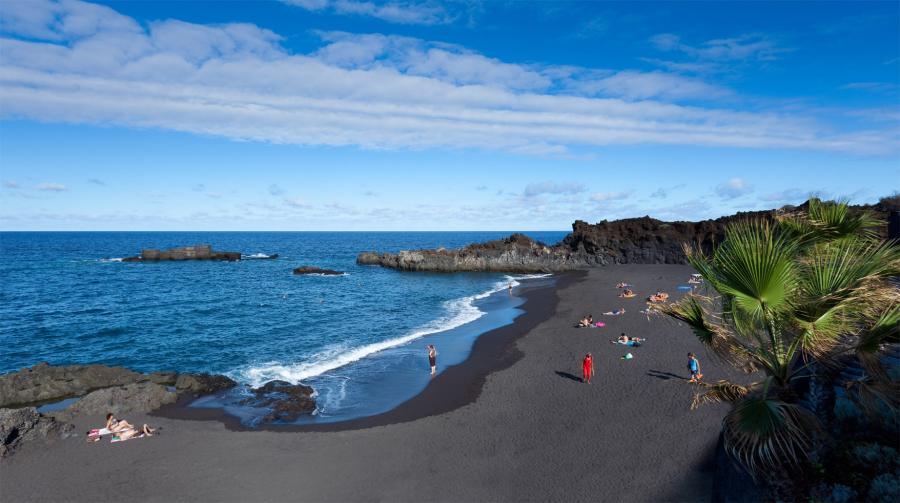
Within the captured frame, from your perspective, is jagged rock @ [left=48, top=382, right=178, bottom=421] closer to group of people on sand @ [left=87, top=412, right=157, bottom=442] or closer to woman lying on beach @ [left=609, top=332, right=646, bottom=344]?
group of people on sand @ [left=87, top=412, right=157, bottom=442]

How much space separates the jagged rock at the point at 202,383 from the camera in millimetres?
20956

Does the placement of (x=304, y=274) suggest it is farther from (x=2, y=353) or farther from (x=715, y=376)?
(x=715, y=376)

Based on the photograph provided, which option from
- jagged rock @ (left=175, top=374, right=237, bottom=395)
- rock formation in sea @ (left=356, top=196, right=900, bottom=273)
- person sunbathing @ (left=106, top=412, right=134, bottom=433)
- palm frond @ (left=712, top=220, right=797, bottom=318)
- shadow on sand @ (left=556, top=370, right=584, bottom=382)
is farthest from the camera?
rock formation in sea @ (left=356, top=196, right=900, bottom=273)

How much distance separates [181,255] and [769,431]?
101m

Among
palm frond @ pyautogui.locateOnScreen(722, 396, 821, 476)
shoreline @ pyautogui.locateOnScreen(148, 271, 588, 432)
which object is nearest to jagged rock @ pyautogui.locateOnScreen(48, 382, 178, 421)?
shoreline @ pyautogui.locateOnScreen(148, 271, 588, 432)

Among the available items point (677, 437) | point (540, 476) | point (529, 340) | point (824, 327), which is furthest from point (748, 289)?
point (529, 340)

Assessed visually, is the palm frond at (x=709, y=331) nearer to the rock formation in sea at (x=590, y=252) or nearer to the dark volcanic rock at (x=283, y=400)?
the dark volcanic rock at (x=283, y=400)

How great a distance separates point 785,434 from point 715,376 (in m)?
15.5

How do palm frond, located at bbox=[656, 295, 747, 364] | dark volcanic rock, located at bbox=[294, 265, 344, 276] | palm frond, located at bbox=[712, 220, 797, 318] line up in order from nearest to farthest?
palm frond, located at bbox=[712, 220, 797, 318] < palm frond, located at bbox=[656, 295, 747, 364] < dark volcanic rock, located at bbox=[294, 265, 344, 276]

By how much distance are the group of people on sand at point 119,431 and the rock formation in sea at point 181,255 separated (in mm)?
81806

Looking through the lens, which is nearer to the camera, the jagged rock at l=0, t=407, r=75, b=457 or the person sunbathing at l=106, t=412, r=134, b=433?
the jagged rock at l=0, t=407, r=75, b=457

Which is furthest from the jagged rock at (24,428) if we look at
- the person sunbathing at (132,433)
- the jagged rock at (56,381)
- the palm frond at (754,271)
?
the palm frond at (754,271)

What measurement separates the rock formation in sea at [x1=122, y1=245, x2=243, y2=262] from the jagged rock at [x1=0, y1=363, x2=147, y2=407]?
74553 millimetres

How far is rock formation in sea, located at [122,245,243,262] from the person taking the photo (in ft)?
293
